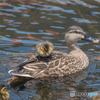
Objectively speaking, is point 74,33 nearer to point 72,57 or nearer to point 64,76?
point 72,57

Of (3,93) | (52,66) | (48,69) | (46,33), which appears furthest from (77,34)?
(3,93)

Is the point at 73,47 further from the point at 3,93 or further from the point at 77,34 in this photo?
the point at 3,93

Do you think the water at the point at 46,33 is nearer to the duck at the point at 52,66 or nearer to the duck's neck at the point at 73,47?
the duck at the point at 52,66

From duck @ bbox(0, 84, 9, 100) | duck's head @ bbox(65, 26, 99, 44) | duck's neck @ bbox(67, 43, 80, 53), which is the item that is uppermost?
duck's head @ bbox(65, 26, 99, 44)

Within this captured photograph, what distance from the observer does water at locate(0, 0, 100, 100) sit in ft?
19.3

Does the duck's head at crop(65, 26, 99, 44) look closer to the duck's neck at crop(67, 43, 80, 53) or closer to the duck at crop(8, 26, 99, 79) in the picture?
the duck's neck at crop(67, 43, 80, 53)

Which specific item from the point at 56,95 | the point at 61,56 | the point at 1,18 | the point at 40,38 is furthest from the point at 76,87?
the point at 1,18

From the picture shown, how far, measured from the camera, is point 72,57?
281 inches

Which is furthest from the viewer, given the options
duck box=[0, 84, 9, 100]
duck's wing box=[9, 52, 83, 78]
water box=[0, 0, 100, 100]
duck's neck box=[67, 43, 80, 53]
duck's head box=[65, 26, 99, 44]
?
duck's neck box=[67, 43, 80, 53]

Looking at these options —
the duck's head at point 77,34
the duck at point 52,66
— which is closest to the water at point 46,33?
the duck at point 52,66

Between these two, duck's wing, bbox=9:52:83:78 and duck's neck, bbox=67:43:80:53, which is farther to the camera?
duck's neck, bbox=67:43:80:53

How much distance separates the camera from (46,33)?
9.41m

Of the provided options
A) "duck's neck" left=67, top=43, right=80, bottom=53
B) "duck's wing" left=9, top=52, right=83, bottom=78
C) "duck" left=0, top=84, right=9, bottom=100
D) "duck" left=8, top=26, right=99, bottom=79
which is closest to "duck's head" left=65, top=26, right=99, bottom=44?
"duck's neck" left=67, top=43, right=80, bottom=53

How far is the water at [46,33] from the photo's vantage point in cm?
588
